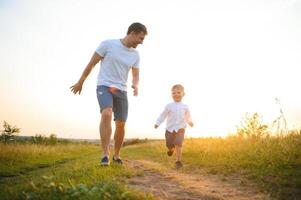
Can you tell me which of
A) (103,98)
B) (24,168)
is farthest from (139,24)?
(24,168)

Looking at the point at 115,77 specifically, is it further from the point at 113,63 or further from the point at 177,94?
the point at 177,94

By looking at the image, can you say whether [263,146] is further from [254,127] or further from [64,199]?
[64,199]

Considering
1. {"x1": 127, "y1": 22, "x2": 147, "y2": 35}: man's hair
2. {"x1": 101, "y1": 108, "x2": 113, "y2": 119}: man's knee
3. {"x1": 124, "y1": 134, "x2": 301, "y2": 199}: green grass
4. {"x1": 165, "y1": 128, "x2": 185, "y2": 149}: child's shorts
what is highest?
{"x1": 127, "y1": 22, "x2": 147, "y2": 35}: man's hair

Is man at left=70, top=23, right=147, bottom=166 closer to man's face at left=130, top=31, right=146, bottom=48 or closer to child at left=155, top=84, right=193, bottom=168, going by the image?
man's face at left=130, top=31, right=146, bottom=48

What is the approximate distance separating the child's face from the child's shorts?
0.93 m

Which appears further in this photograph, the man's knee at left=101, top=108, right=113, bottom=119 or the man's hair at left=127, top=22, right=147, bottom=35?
the man's hair at left=127, top=22, right=147, bottom=35

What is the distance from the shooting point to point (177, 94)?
936 cm

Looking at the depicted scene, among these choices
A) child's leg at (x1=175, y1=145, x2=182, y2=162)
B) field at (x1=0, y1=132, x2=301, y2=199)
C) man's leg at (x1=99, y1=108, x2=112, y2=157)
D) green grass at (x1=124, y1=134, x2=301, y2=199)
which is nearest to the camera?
field at (x1=0, y1=132, x2=301, y2=199)

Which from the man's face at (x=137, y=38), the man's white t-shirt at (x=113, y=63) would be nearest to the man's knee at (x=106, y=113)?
the man's white t-shirt at (x=113, y=63)

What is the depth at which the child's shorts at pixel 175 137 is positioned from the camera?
898 cm

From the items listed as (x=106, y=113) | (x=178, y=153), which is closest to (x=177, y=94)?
(x=178, y=153)

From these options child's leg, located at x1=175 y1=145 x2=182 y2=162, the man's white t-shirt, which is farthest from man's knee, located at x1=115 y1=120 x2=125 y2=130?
child's leg, located at x1=175 y1=145 x2=182 y2=162

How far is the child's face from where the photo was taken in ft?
30.7

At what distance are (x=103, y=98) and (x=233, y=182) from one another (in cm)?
296
